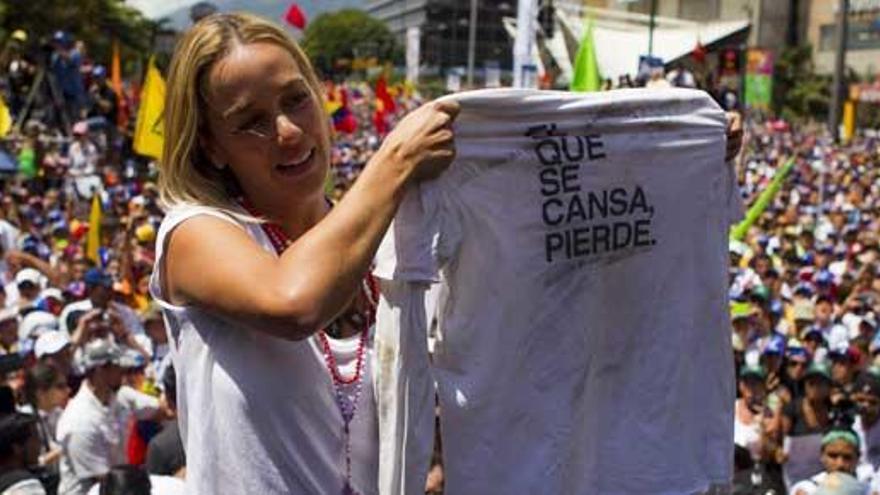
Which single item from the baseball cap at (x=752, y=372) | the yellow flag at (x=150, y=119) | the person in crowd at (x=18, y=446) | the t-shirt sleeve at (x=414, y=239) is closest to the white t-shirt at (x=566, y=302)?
the t-shirt sleeve at (x=414, y=239)

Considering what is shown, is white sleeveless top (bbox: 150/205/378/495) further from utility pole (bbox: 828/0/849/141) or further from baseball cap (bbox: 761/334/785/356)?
utility pole (bbox: 828/0/849/141)

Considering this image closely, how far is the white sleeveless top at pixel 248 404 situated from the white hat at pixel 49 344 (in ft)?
16.6

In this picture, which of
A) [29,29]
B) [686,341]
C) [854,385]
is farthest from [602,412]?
[29,29]

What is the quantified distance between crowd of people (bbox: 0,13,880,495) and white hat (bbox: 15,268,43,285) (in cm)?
3

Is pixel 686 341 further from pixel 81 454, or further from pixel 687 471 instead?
pixel 81 454

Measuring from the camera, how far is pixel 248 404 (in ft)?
5.50

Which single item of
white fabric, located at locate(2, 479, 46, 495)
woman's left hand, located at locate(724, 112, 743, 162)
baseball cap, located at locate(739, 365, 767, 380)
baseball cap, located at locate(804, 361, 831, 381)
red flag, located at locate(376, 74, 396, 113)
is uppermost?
woman's left hand, located at locate(724, 112, 743, 162)

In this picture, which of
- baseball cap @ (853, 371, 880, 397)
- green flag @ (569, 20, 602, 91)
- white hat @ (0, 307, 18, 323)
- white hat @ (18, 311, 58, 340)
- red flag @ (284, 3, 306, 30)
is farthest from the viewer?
red flag @ (284, 3, 306, 30)

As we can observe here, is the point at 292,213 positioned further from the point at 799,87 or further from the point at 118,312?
the point at 799,87

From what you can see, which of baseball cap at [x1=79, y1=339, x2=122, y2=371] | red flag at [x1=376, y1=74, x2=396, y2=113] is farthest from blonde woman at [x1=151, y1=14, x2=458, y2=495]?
red flag at [x1=376, y1=74, x2=396, y2=113]

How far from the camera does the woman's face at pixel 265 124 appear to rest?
5.60 ft

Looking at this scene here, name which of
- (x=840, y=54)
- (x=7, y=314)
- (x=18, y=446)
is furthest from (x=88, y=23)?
(x=18, y=446)

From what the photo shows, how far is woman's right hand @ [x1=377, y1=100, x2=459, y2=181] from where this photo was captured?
1.71 m

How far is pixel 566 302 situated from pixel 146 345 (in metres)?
6.34
